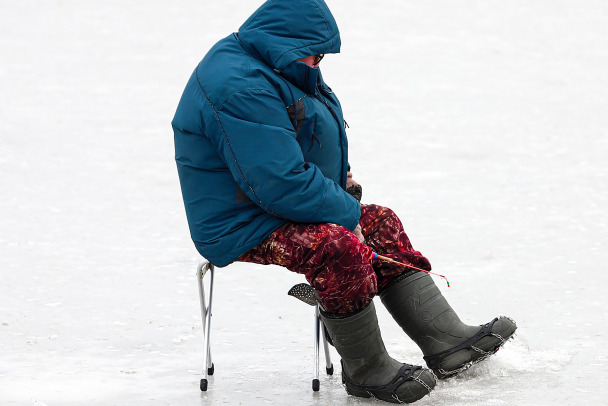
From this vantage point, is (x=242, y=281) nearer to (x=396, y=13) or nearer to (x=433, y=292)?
(x=433, y=292)

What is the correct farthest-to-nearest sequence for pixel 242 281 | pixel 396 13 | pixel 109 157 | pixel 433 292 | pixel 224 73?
pixel 396 13 < pixel 109 157 < pixel 242 281 < pixel 433 292 < pixel 224 73

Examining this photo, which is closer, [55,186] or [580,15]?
[55,186]

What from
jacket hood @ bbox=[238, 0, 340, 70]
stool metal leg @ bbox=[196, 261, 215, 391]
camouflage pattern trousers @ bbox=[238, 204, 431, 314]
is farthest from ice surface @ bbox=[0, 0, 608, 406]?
jacket hood @ bbox=[238, 0, 340, 70]

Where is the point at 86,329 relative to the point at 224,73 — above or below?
below

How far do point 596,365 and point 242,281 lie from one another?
1.91 meters

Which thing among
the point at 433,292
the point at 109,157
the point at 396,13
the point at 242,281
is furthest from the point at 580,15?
the point at 433,292

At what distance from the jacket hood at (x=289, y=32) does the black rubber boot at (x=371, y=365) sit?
904mm

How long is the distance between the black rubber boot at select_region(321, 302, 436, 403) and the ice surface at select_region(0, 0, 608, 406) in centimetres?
12

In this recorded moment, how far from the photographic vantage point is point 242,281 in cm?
529

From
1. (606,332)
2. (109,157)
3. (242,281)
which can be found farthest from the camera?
(109,157)

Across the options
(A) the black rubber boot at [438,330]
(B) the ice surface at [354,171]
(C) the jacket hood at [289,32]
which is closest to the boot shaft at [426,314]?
(A) the black rubber boot at [438,330]

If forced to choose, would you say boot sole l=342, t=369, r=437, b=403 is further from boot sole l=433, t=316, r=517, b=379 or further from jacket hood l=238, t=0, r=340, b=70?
jacket hood l=238, t=0, r=340, b=70

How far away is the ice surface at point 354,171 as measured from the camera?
161 inches

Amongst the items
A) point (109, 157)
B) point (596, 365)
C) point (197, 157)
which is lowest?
point (109, 157)
